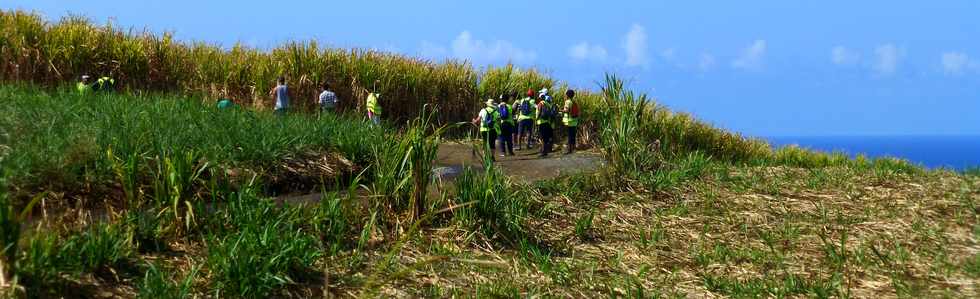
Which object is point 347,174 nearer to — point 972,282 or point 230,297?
point 230,297

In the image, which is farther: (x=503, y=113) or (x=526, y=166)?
(x=503, y=113)

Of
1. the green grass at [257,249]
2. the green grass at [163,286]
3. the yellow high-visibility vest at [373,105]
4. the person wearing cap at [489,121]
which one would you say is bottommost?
the green grass at [163,286]

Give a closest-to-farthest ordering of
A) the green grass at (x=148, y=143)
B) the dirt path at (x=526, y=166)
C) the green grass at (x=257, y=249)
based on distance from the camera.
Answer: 1. the green grass at (x=257, y=249)
2. the green grass at (x=148, y=143)
3. the dirt path at (x=526, y=166)

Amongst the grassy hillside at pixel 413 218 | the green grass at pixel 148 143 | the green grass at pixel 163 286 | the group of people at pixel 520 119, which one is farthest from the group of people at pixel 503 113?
the green grass at pixel 163 286

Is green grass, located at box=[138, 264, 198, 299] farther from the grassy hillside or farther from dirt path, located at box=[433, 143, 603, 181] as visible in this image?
dirt path, located at box=[433, 143, 603, 181]

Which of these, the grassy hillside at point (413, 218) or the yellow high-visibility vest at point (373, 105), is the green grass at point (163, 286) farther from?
the yellow high-visibility vest at point (373, 105)

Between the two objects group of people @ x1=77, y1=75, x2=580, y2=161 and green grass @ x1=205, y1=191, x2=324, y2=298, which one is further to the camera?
group of people @ x1=77, y1=75, x2=580, y2=161

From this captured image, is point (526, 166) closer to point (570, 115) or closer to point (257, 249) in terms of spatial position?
point (570, 115)

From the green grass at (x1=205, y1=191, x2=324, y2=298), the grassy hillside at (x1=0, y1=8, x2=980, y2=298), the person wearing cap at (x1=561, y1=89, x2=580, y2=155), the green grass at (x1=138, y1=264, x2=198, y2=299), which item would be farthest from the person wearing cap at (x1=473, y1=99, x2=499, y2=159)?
the green grass at (x1=138, y1=264, x2=198, y2=299)

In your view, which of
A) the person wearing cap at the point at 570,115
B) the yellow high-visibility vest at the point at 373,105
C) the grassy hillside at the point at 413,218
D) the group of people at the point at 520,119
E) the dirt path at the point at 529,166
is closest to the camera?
the grassy hillside at the point at 413,218

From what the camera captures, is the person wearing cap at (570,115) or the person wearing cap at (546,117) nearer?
the person wearing cap at (546,117)

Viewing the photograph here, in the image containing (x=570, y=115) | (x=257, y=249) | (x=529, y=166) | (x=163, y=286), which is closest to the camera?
(x=163, y=286)

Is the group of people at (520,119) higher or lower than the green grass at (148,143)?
higher

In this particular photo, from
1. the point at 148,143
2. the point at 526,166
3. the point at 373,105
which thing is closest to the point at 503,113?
the point at 373,105
